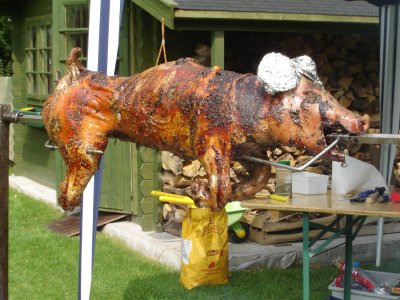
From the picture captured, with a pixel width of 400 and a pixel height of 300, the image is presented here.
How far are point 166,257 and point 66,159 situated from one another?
14.5 ft

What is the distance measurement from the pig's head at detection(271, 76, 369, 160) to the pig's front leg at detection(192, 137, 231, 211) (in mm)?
197

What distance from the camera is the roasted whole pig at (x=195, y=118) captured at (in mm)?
2098

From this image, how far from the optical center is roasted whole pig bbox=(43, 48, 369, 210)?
2098 mm

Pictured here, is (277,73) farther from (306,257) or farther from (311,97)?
(306,257)

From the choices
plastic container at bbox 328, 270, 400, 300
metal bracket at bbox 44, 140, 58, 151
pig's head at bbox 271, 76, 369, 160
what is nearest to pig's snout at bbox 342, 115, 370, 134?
Result: pig's head at bbox 271, 76, 369, 160

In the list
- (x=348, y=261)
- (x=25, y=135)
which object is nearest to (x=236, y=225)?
(x=348, y=261)

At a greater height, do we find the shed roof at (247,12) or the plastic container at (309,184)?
the shed roof at (247,12)

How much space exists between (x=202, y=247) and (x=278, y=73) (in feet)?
13.8

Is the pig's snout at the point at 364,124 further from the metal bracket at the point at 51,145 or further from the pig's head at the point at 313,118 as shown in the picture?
the metal bracket at the point at 51,145

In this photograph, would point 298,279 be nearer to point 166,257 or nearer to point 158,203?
point 166,257

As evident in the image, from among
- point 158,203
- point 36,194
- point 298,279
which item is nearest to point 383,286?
point 298,279

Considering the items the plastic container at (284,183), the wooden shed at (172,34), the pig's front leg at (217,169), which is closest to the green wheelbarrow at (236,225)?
the plastic container at (284,183)

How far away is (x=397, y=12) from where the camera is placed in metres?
5.55

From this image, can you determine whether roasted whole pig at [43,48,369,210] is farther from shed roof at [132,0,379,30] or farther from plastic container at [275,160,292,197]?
shed roof at [132,0,379,30]
